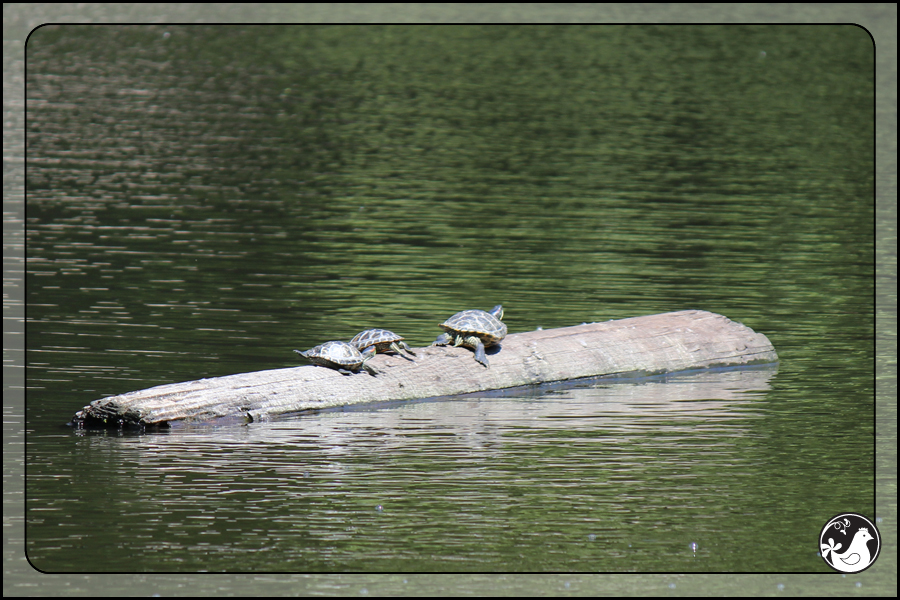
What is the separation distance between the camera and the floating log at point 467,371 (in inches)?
369

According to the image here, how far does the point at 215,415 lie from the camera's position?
373 inches

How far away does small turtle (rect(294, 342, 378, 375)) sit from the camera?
10.1 m

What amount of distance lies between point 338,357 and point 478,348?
4.66ft

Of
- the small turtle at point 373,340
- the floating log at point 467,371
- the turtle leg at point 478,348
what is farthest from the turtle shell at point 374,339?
the turtle leg at point 478,348

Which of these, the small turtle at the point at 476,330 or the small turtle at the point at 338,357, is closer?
the small turtle at the point at 338,357

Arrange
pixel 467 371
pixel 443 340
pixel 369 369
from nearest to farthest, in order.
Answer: pixel 369 369
pixel 467 371
pixel 443 340

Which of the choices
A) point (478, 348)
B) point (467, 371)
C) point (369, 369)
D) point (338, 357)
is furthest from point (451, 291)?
point (338, 357)

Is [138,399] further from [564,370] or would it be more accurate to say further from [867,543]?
[867,543]

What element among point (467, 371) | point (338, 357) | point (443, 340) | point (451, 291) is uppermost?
point (451, 291)

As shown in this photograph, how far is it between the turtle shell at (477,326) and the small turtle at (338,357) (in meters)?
0.98

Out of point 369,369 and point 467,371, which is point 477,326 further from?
point 369,369

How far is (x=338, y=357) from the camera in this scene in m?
10.1

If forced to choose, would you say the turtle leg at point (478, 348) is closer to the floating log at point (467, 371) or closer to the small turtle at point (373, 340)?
the floating log at point (467, 371)

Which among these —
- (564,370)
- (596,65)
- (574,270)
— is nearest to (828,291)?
(574,270)
